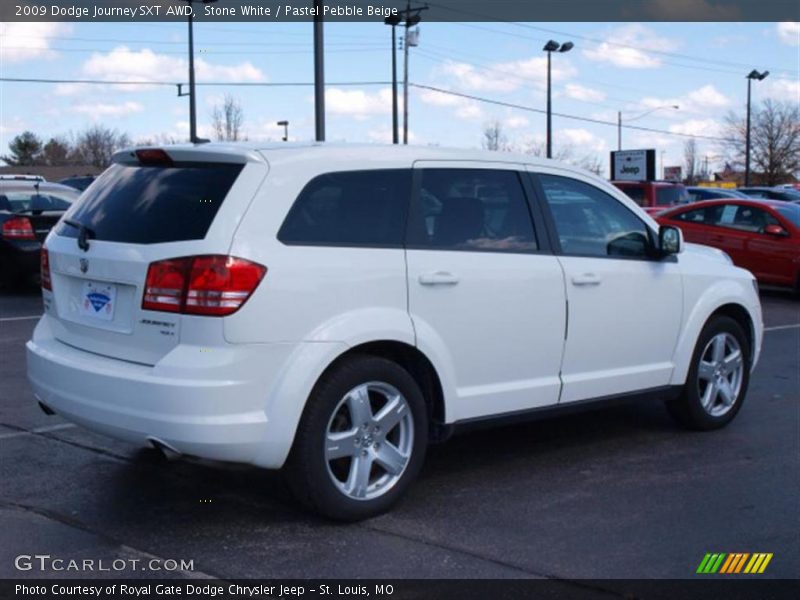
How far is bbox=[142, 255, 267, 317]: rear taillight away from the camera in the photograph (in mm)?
4566

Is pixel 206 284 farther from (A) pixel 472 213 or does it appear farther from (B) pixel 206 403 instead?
(A) pixel 472 213

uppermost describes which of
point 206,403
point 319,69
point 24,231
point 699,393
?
point 319,69

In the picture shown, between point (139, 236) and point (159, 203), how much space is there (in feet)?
0.63

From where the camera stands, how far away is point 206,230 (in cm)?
469

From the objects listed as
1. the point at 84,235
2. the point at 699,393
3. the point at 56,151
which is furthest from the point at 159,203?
the point at 56,151

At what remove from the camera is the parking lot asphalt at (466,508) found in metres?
4.57

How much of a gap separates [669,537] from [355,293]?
1879 mm

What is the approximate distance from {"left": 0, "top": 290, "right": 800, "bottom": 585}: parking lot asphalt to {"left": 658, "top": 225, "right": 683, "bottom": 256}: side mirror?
1.25 m

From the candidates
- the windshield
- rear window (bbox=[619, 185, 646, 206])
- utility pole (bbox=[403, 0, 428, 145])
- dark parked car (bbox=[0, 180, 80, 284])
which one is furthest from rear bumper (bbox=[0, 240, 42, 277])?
utility pole (bbox=[403, 0, 428, 145])

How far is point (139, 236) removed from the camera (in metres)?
4.89

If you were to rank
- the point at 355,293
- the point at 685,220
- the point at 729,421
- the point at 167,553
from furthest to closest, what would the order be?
1. the point at 685,220
2. the point at 729,421
3. the point at 355,293
4. the point at 167,553
